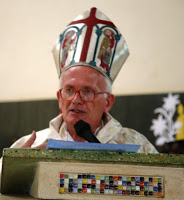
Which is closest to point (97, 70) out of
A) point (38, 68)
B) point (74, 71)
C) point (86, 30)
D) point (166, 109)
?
point (74, 71)

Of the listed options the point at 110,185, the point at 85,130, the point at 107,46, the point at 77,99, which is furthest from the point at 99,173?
the point at 107,46

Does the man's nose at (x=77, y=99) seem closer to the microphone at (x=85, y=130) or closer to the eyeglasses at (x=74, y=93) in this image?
the eyeglasses at (x=74, y=93)

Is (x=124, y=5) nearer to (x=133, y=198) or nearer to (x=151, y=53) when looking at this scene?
(x=151, y=53)

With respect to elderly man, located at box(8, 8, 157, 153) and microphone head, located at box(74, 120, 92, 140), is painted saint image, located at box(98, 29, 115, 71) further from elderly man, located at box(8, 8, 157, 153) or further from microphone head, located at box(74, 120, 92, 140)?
microphone head, located at box(74, 120, 92, 140)

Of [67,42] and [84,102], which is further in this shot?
[67,42]

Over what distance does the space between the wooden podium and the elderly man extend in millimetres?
886

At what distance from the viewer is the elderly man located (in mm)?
2243

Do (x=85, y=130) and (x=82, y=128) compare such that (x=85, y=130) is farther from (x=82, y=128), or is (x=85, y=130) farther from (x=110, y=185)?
(x=110, y=185)

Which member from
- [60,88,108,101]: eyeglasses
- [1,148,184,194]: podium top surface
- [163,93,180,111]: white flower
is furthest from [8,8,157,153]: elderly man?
[163,93,180,111]: white flower

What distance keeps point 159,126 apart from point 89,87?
5.82 ft

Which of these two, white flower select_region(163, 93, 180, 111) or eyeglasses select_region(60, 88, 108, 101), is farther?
white flower select_region(163, 93, 180, 111)

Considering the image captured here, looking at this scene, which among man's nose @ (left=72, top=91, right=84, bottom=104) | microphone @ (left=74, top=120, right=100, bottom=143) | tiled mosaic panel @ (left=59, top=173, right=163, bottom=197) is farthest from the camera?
man's nose @ (left=72, top=91, right=84, bottom=104)

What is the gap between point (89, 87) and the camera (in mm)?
2268

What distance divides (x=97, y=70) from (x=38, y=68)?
6.61ft
